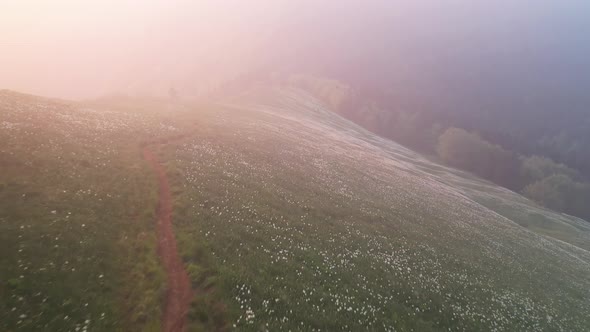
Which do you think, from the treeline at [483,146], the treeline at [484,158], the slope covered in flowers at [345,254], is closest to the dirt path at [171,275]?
the slope covered in flowers at [345,254]

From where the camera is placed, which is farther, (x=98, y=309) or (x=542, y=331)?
(x=542, y=331)

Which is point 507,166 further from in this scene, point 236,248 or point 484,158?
point 236,248

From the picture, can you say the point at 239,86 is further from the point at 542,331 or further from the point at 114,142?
the point at 542,331

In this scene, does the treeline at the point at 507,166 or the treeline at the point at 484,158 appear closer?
the treeline at the point at 484,158

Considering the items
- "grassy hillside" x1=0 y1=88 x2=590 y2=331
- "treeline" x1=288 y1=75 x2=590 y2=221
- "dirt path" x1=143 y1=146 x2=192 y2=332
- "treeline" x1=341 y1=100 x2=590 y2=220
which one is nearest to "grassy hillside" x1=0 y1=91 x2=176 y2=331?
"grassy hillside" x1=0 y1=88 x2=590 y2=331

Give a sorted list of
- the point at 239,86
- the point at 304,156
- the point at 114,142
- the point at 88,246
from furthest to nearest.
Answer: the point at 239,86 → the point at 304,156 → the point at 114,142 → the point at 88,246

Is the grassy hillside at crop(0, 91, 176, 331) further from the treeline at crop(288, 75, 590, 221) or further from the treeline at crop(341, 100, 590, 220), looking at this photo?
the treeline at crop(341, 100, 590, 220)

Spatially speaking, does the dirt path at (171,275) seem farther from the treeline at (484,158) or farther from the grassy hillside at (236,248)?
the treeline at (484,158)

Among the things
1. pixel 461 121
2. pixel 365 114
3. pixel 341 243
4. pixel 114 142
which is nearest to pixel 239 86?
pixel 365 114
